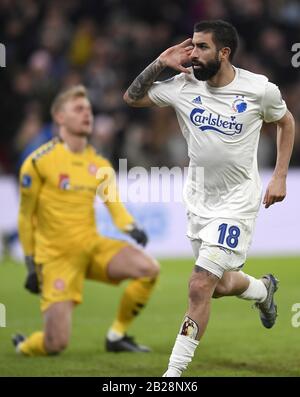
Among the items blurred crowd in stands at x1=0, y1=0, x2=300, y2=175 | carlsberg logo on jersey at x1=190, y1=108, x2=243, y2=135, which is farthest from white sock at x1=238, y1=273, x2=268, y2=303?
blurred crowd in stands at x1=0, y1=0, x2=300, y2=175

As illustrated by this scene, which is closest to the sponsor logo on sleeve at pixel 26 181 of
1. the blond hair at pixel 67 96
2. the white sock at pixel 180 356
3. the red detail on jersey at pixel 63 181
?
the red detail on jersey at pixel 63 181

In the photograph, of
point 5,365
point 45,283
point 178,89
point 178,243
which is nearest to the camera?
point 178,89

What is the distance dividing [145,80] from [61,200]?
2134 millimetres

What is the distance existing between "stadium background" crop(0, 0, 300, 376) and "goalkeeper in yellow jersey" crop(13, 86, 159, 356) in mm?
1676

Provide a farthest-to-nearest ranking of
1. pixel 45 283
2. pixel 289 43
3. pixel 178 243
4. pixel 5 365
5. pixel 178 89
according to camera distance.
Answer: pixel 289 43 < pixel 178 243 < pixel 45 283 < pixel 5 365 < pixel 178 89

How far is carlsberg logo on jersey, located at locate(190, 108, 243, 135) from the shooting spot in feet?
21.4

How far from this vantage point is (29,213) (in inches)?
322

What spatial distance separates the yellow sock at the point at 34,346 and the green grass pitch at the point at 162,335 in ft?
0.36

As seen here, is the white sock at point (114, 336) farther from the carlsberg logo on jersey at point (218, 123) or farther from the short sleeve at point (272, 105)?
the short sleeve at point (272, 105)

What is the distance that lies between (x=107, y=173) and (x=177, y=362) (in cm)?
273

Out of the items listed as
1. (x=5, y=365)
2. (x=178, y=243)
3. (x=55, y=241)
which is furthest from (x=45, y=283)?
(x=178, y=243)

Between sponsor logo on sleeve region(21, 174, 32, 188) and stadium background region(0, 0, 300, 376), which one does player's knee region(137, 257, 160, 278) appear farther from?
stadium background region(0, 0, 300, 376)

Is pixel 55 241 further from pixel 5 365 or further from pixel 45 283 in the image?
pixel 5 365
